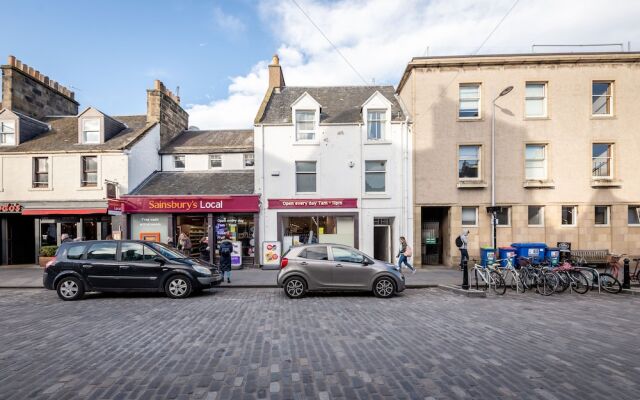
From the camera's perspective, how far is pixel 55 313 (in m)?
7.72

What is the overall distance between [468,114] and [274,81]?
11.8 metres

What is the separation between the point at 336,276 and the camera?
30.7ft

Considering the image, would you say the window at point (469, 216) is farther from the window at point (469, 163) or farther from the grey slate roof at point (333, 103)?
the grey slate roof at point (333, 103)

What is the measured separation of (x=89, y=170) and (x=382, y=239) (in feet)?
54.2

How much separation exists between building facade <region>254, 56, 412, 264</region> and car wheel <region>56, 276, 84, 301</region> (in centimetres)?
811

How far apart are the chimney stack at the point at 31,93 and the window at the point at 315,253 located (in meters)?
21.0

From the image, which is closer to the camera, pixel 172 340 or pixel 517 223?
pixel 172 340

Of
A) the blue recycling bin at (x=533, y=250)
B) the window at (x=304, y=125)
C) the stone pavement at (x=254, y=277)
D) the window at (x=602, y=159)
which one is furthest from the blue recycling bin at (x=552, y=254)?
the window at (x=304, y=125)

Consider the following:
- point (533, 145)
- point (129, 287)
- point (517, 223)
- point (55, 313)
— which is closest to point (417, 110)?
point (533, 145)

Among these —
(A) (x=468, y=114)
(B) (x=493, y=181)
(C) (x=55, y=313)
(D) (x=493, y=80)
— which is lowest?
(C) (x=55, y=313)

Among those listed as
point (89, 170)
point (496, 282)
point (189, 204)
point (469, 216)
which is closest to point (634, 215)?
point (469, 216)

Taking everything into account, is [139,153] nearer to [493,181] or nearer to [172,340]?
[172,340]

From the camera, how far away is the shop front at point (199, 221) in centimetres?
1589

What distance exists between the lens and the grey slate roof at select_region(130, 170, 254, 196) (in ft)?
54.5
